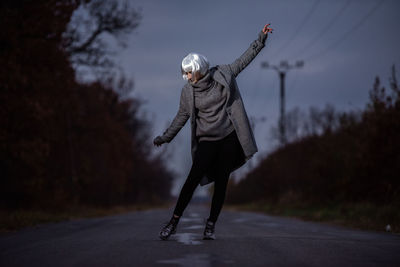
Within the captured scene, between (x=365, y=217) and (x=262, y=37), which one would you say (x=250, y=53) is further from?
(x=365, y=217)

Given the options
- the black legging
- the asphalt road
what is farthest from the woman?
the asphalt road

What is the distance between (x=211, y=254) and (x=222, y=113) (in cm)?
179

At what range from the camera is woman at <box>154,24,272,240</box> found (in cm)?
591

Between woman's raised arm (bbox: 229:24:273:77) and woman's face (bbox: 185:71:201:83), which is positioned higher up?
woman's raised arm (bbox: 229:24:273:77)

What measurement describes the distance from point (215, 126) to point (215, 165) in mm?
478

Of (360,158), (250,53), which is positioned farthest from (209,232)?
(360,158)

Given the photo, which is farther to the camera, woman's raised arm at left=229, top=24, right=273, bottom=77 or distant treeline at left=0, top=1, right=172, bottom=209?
distant treeline at left=0, top=1, right=172, bottom=209


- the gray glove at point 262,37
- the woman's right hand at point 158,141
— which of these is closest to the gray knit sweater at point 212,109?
the woman's right hand at point 158,141

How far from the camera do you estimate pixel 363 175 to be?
13.9m

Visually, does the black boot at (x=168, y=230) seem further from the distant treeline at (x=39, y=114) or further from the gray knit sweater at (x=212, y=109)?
the distant treeline at (x=39, y=114)

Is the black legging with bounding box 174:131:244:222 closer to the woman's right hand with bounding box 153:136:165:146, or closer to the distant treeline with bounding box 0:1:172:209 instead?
the woman's right hand with bounding box 153:136:165:146

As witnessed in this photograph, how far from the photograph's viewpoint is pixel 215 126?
5.91m

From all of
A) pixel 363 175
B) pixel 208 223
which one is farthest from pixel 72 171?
pixel 208 223

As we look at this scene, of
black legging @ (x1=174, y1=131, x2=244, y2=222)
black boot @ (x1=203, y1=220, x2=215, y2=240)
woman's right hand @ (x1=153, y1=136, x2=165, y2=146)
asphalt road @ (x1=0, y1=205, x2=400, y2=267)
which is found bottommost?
asphalt road @ (x1=0, y1=205, x2=400, y2=267)
